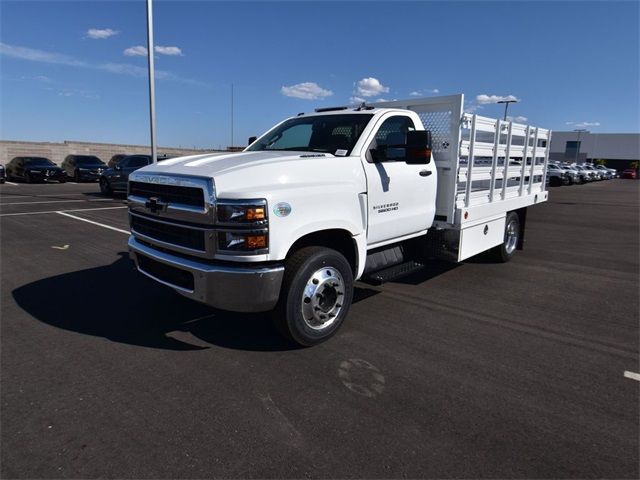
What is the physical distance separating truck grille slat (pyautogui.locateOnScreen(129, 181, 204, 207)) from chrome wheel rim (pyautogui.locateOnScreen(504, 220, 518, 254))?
5.67 metres

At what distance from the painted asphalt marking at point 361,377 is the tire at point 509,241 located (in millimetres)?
4503

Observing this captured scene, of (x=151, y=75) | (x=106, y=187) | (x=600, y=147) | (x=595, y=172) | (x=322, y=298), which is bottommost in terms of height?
(x=322, y=298)

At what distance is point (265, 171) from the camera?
137 inches

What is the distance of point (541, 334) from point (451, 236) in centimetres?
160

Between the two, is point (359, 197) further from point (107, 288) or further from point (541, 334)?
point (107, 288)

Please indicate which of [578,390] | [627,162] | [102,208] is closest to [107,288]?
[578,390]

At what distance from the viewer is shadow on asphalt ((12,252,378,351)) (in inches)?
160

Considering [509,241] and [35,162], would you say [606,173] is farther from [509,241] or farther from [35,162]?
[35,162]

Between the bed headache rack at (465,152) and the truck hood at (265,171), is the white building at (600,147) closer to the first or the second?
the bed headache rack at (465,152)

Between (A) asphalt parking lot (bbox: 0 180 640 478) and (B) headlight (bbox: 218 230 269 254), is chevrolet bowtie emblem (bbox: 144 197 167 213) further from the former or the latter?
(A) asphalt parking lot (bbox: 0 180 640 478)

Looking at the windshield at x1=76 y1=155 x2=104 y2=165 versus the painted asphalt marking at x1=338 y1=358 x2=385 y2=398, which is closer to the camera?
the painted asphalt marking at x1=338 y1=358 x2=385 y2=398

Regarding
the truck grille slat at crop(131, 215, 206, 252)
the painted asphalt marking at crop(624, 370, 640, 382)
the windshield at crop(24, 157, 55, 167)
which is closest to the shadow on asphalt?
the truck grille slat at crop(131, 215, 206, 252)

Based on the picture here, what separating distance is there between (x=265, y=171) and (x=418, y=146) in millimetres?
1610

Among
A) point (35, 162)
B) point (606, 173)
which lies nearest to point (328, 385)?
point (35, 162)
